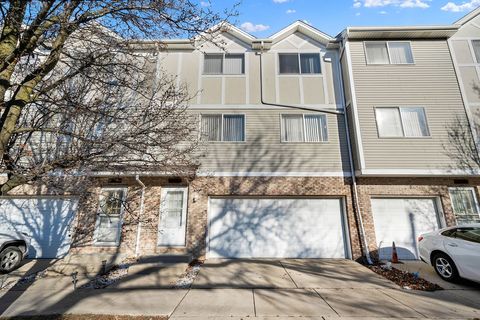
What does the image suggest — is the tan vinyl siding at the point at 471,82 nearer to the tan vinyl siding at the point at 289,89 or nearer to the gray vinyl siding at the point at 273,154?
the gray vinyl siding at the point at 273,154

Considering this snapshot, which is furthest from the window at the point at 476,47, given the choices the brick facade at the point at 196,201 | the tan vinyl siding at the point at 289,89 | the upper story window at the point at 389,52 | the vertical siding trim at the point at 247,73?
the vertical siding trim at the point at 247,73

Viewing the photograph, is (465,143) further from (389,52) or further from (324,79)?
(324,79)

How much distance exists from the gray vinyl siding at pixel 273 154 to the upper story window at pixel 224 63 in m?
2.79

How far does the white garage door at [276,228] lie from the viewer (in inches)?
352

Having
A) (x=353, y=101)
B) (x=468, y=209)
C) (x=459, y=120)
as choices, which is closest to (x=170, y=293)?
(x=353, y=101)

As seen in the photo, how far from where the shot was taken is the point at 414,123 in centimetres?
939

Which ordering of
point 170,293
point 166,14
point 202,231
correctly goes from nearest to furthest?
point 166,14, point 170,293, point 202,231

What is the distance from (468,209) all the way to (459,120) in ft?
11.0

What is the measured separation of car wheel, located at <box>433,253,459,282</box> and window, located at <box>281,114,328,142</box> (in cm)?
516

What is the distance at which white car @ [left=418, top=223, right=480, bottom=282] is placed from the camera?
5.81 meters

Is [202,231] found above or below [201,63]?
below

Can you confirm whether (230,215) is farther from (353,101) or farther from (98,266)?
(353,101)

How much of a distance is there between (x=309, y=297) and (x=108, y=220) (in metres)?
7.45

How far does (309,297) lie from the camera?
545 centimetres
